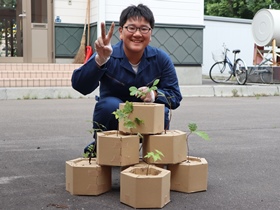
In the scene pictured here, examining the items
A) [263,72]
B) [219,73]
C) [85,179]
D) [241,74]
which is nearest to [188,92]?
[241,74]

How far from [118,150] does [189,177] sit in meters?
0.47

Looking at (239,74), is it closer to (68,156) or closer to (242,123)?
(242,123)

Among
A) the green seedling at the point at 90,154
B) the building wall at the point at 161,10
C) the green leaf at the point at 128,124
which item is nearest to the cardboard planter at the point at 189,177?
the green leaf at the point at 128,124

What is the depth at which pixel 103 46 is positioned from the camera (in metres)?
2.50

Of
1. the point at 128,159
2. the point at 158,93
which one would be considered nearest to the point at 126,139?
the point at 128,159

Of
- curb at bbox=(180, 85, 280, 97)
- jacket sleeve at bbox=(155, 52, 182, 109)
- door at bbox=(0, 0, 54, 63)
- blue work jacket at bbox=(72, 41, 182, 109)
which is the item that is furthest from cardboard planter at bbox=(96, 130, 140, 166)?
door at bbox=(0, 0, 54, 63)

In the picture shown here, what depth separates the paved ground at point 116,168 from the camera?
2.40 metres

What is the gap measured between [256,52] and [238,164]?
32.9 feet

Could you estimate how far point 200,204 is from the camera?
7.77 feet

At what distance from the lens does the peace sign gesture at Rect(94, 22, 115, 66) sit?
2.47 m

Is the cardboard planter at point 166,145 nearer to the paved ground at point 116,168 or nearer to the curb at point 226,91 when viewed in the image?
the paved ground at point 116,168

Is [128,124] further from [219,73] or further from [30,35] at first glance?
[219,73]

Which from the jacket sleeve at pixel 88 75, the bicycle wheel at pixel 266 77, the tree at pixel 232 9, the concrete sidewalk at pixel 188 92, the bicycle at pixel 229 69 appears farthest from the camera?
the tree at pixel 232 9

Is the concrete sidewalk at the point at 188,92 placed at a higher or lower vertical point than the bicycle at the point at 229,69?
lower
